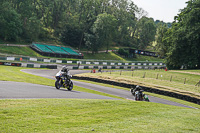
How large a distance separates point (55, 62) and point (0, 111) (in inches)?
1967

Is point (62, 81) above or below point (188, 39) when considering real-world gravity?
below

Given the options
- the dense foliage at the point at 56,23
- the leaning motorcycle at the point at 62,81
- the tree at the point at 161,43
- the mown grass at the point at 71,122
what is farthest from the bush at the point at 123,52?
the mown grass at the point at 71,122

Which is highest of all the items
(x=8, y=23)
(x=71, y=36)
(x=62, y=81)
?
(x=8, y=23)

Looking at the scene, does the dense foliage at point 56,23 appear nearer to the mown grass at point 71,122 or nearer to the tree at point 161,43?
the tree at point 161,43

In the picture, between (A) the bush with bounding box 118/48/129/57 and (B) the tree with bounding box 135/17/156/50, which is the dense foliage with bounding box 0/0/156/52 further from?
(B) the tree with bounding box 135/17/156/50

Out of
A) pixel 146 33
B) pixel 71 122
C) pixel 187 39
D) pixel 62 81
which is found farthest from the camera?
pixel 146 33

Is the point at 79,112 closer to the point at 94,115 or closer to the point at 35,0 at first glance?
the point at 94,115

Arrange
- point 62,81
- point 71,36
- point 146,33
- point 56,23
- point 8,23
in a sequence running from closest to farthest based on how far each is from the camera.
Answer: point 62,81 < point 8,23 < point 71,36 < point 56,23 < point 146,33

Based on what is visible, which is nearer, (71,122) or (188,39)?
(71,122)

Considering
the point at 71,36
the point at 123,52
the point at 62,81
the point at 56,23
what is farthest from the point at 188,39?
the point at 56,23

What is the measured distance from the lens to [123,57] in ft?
305

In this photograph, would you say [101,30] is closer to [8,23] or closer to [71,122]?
[8,23]

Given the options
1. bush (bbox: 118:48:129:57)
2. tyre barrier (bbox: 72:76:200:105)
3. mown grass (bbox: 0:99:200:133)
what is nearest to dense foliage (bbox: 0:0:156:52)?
bush (bbox: 118:48:129:57)

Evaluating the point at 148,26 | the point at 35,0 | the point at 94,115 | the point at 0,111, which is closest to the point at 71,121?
the point at 94,115
